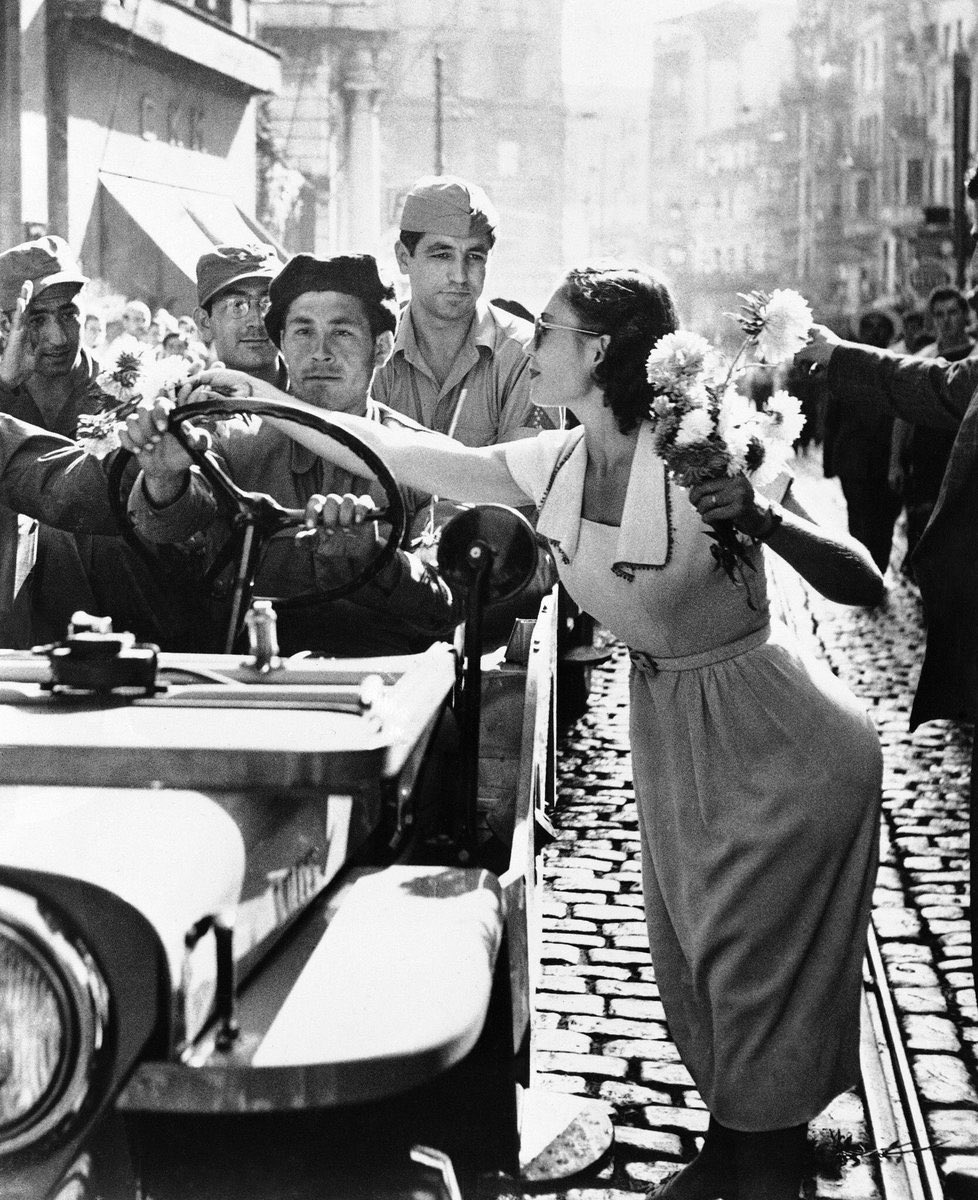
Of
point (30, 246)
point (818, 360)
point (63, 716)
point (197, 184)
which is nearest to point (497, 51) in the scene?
point (197, 184)

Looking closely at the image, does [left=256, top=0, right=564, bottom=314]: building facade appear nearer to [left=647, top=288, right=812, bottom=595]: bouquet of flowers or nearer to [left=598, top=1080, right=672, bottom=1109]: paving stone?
[left=598, top=1080, right=672, bottom=1109]: paving stone

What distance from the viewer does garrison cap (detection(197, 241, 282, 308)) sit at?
21.5 ft

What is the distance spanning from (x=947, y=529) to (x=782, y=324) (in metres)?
1.00

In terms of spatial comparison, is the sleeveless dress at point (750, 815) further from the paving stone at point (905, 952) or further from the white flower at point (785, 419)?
the paving stone at point (905, 952)

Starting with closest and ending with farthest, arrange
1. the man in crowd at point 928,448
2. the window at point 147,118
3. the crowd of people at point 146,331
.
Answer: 1. the crowd of people at point 146,331
2. the man in crowd at point 928,448
3. the window at point 147,118

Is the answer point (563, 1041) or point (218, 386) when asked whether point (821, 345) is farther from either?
point (563, 1041)

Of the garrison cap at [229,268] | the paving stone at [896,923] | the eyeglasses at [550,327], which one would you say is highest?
the garrison cap at [229,268]

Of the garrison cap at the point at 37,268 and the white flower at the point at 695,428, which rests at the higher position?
the garrison cap at the point at 37,268

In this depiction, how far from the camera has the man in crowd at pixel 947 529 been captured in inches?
178

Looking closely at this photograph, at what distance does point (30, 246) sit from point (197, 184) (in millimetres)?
18243

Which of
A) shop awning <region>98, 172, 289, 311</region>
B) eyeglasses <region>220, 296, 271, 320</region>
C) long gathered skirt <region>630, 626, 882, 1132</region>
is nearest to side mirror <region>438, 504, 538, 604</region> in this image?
long gathered skirt <region>630, 626, 882, 1132</region>

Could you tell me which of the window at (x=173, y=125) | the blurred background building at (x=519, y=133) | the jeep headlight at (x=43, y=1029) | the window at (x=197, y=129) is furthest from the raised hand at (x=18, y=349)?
the window at (x=197, y=129)

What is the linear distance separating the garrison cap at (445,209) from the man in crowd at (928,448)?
5.31 meters

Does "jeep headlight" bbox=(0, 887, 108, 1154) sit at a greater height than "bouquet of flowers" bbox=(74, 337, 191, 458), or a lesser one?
lesser
